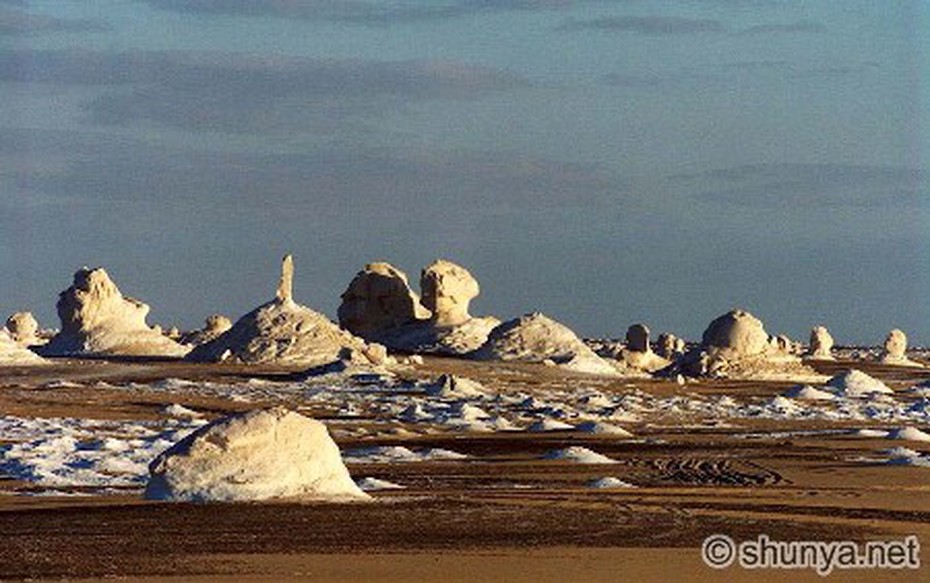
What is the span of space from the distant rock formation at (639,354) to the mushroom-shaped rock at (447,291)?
7.44m

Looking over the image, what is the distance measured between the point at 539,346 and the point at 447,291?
773cm

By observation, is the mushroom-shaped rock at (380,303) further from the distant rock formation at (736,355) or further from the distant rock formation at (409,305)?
the distant rock formation at (736,355)

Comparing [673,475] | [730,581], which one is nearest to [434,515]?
[730,581]

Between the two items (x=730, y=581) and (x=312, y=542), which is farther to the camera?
(x=312, y=542)

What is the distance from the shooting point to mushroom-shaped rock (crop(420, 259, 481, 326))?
7575 centimetres

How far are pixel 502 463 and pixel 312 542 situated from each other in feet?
38.2

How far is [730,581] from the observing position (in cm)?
1406

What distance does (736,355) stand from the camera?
228 ft

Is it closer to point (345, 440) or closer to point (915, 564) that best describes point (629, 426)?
point (345, 440)

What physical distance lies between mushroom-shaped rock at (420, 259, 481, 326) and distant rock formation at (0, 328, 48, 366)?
17673mm

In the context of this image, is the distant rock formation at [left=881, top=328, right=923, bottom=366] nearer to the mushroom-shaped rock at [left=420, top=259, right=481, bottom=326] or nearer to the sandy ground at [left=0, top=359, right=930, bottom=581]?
the mushroom-shaped rock at [left=420, top=259, right=481, bottom=326]

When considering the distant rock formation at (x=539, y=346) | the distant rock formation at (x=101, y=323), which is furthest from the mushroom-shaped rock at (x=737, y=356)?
the distant rock formation at (x=101, y=323)

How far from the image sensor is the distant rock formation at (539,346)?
2677 inches

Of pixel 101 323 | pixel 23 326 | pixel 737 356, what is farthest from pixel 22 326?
pixel 737 356
